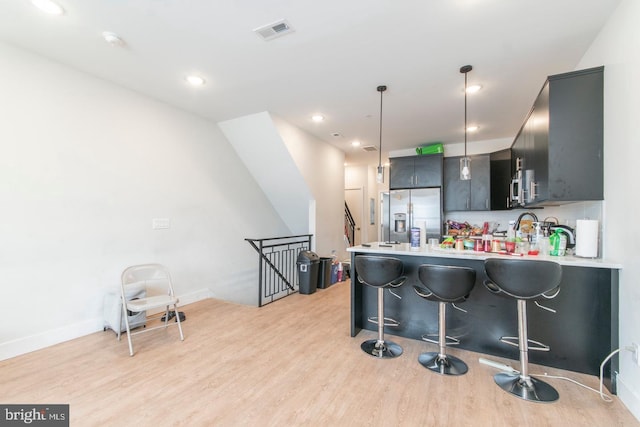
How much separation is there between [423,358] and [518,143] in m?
3.10

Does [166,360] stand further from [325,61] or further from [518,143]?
[518,143]

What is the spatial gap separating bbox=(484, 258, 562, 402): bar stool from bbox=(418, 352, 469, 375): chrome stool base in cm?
25

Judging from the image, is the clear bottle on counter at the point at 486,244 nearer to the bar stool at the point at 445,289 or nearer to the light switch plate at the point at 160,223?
the bar stool at the point at 445,289

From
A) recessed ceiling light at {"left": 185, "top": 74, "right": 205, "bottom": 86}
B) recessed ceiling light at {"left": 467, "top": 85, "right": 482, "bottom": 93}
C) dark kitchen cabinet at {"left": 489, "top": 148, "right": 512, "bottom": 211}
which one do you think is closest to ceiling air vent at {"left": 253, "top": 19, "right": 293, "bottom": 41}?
recessed ceiling light at {"left": 185, "top": 74, "right": 205, "bottom": 86}

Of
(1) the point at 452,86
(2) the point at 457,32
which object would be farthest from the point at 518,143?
(2) the point at 457,32

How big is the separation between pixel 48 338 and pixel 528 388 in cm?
416

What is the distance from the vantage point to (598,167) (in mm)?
2162

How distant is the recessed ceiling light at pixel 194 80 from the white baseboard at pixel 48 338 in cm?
279

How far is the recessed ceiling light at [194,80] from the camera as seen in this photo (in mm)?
3023

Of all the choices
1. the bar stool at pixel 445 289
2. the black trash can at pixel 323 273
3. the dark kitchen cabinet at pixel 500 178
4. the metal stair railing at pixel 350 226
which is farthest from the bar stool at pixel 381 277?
the metal stair railing at pixel 350 226

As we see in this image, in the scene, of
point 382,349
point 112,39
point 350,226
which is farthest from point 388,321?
point 350,226

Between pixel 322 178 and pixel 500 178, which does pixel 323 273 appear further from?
pixel 500 178

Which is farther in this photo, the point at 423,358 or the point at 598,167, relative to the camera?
the point at 423,358

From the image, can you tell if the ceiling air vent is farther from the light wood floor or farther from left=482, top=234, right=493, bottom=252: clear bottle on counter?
the light wood floor
